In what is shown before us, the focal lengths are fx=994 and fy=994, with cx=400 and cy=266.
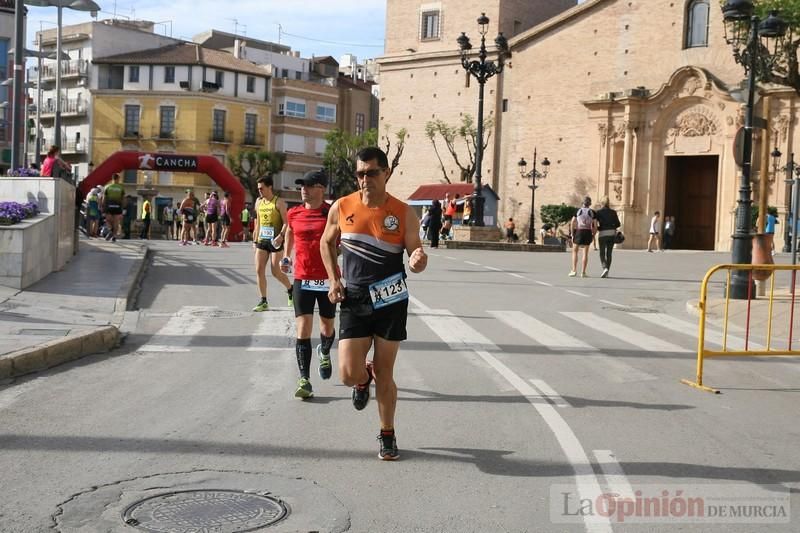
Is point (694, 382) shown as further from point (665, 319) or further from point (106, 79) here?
point (106, 79)

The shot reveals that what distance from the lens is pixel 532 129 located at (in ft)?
179

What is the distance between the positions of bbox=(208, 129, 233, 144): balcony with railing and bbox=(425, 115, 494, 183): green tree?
23.1m

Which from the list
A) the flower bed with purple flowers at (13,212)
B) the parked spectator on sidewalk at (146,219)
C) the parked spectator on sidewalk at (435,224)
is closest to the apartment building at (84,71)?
the parked spectator on sidewalk at (146,219)

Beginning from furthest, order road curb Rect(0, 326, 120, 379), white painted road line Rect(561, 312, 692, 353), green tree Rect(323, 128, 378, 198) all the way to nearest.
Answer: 1. green tree Rect(323, 128, 378, 198)
2. white painted road line Rect(561, 312, 692, 353)
3. road curb Rect(0, 326, 120, 379)

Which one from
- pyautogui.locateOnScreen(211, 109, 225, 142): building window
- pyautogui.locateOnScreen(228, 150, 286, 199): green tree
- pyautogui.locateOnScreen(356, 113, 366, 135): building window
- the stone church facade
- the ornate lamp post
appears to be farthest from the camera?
pyautogui.locateOnScreen(356, 113, 366, 135): building window

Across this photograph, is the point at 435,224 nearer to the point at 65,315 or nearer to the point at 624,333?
the point at 624,333

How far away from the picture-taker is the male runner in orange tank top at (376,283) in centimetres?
620

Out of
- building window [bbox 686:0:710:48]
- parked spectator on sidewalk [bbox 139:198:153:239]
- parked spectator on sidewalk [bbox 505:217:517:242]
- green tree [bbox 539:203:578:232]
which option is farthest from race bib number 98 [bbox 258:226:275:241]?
building window [bbox 686:0:710:48]

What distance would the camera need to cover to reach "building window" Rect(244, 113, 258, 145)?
78.8m

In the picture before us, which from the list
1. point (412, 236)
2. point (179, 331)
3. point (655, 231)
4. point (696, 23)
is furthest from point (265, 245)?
point (696, 23)

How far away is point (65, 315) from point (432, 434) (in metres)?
6.96

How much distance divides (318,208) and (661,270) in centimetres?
1940

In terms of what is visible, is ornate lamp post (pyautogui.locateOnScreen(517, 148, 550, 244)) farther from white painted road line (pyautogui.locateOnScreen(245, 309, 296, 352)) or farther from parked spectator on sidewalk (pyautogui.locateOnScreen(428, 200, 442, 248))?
white painted road line (pyautogui.locateOnScreen(245, 309, 296, 352))

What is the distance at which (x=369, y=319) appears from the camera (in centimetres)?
619
